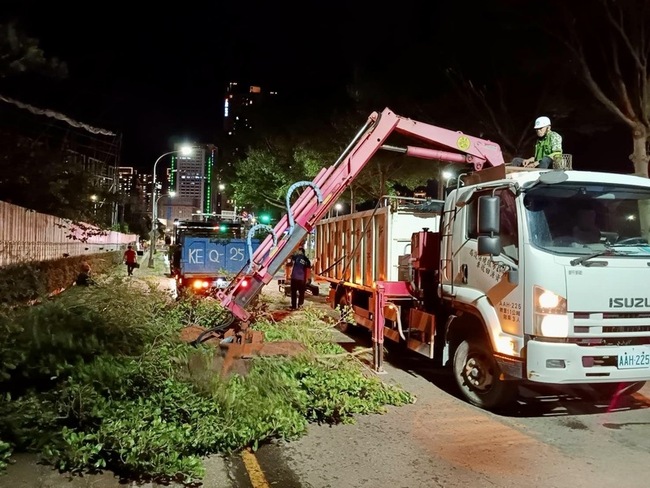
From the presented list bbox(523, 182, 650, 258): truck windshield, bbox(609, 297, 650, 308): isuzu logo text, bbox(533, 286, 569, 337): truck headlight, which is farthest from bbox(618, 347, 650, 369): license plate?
bbox(523, 182, 650, 258): truck windshield

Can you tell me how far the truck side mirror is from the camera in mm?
5875

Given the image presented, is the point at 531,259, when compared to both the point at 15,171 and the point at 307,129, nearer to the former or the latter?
the point at 15,171

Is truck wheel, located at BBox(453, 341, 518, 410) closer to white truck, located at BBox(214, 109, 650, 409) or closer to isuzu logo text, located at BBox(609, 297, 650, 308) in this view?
white truck, located at BBox(214, 109, 650, 409)

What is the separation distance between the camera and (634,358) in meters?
5.71

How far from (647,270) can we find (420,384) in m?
3.36

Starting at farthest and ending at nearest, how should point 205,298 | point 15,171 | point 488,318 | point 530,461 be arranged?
point 15,171
point 205,298
point 488,318
point 530,461

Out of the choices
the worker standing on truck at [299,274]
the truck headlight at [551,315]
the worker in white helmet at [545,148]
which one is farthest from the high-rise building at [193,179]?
the truck headlight at [551,315]

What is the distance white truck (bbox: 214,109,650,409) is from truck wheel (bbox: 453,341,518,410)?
15 mm

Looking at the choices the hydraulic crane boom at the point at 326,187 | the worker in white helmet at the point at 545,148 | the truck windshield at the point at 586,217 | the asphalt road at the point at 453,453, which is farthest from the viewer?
the hydraulic crane boom at the point at 326,187

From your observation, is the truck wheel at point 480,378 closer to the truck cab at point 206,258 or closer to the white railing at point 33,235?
the truck cab at point 206,258

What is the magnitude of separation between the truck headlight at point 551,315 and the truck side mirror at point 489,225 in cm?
65

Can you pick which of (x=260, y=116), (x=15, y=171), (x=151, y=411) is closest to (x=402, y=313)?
(x=151, y=411)

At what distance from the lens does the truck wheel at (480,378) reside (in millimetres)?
6324

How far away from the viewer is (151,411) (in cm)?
509
